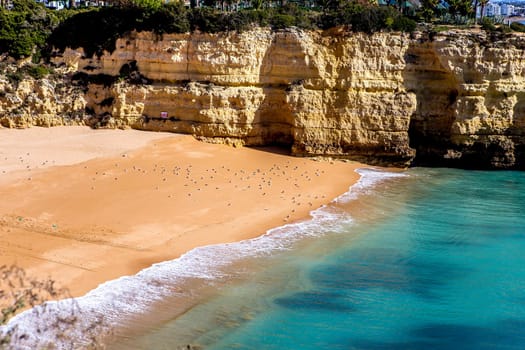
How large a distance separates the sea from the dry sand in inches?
42.7

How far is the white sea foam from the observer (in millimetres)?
10031

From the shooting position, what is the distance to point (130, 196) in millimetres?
18672

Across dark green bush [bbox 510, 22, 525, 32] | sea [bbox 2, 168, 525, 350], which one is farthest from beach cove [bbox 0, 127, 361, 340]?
dark green bush [bbox 510, 22, 525, 32]

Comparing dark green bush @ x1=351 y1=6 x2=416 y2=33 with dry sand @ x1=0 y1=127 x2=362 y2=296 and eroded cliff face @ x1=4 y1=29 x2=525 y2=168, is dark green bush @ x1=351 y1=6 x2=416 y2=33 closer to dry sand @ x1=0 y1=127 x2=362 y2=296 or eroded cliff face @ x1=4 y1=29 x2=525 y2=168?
eroded cliff face @ x1=4 y1=29 x2=525 y2=168

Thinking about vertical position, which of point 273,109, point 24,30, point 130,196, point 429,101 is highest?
point 24,30

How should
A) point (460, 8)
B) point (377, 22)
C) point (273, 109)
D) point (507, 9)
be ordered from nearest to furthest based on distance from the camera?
point (377, 22)
point (273, 109)
point (460, 8)
point (507, 9)

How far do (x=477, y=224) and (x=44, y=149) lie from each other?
16814 millimetres

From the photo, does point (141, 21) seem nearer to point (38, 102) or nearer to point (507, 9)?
point (38, 102)

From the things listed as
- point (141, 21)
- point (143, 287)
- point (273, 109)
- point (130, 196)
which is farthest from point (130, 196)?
point (141, 21)

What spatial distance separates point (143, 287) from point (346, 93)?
49.2ft

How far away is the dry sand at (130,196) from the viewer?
46.0 feet

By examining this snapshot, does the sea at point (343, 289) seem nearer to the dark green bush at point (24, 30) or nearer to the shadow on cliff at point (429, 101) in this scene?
the shadow on cliff at point (429, 101)

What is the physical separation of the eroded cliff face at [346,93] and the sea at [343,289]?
662 cm

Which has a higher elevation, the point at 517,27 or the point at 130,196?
the point at 517,27
